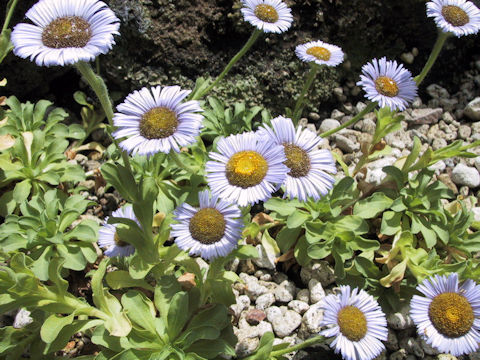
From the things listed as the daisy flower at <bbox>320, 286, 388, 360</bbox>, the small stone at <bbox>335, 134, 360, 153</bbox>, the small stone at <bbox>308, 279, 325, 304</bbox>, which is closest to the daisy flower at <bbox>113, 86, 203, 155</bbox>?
the daisy flower at <bbox>320, 286, 388, 360</bbox>

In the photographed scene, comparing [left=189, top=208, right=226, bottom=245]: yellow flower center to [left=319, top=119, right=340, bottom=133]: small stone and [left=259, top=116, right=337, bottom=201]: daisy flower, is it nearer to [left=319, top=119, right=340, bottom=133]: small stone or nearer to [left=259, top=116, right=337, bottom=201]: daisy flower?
[left=259, top=116, right=337, bottom=201]: daisy flower

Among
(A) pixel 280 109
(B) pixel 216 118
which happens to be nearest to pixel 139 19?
(B) pixel 216 118

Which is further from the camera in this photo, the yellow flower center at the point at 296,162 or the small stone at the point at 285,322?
the small stone at the point at 285,322

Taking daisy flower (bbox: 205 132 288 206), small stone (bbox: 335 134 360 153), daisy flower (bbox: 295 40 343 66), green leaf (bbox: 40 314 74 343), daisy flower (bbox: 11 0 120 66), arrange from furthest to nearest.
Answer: small stone (bbox: 335 134 360 153), daisy flower (bbox: 295 40 343 66), green leaf (bbox: 40 314 74 343), daisy flower (bbox: 205 132 288 206), daisy flower (bbox: 11 0 120 66)

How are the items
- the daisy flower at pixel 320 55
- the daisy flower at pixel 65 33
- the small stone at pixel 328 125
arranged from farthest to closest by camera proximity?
1. the small stone at pixel 328 125
2. the daisy flower at pixel 320 55
3. the daisy flower at pixel 65 33

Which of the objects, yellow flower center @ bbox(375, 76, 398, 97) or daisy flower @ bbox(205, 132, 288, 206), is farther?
yellow flower center @ bbox(375, 76, 398, 97)

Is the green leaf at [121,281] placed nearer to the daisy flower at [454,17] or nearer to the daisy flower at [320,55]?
the daisy flower at [320,55]

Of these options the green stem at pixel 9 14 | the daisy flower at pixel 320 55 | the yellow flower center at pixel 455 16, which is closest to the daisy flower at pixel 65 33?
the green stem at pixel 9 14
